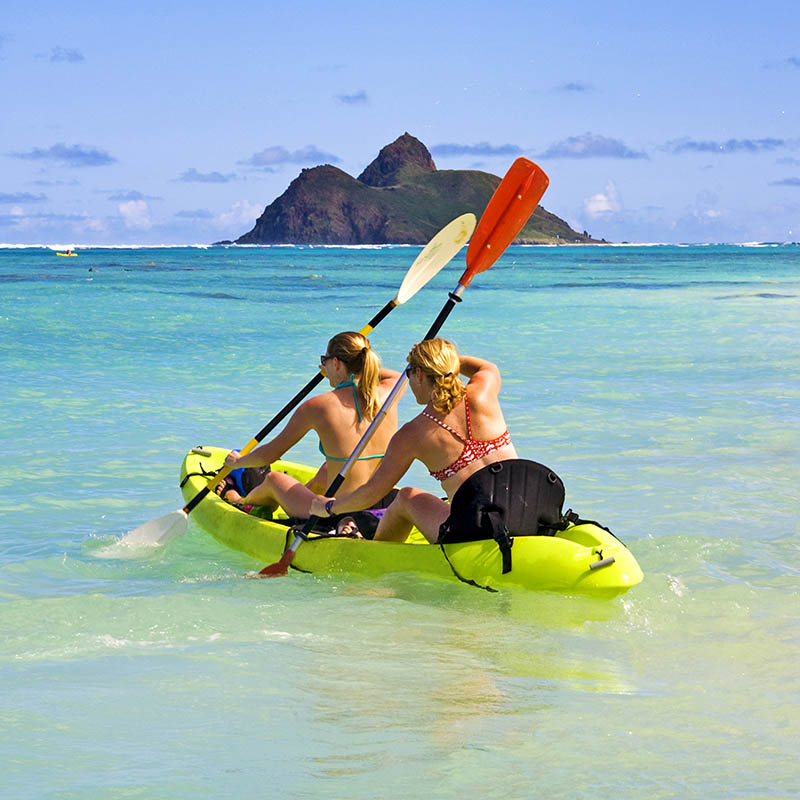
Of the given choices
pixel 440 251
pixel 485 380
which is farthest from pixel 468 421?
pixel 440 251

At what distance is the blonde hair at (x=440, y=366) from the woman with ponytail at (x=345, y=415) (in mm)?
867

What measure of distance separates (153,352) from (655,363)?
8.12m

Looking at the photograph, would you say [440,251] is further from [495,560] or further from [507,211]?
[495,560]

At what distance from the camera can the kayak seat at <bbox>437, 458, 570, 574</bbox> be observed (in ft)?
15.1

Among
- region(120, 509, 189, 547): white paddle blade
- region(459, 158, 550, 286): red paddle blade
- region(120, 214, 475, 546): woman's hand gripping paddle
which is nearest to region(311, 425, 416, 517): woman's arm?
region(120, 214, 475, 546): woman's hand gripping paddle

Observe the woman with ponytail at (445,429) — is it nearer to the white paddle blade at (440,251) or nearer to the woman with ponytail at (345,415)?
the woman with ponytail at (345,415)

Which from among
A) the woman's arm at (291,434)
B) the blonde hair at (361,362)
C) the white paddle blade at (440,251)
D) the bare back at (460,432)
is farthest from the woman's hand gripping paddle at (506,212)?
the bare back at (460,432)

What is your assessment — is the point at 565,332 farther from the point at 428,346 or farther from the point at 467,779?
the point at 467,779

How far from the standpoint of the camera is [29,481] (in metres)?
7.95

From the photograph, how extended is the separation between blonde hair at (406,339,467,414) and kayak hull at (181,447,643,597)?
73 centimetres

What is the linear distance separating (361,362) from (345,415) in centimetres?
30

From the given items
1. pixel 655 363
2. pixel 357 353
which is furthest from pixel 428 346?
pixel 655 363

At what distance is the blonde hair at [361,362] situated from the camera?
17.5 ft

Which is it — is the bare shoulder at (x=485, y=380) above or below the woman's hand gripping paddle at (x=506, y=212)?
below
